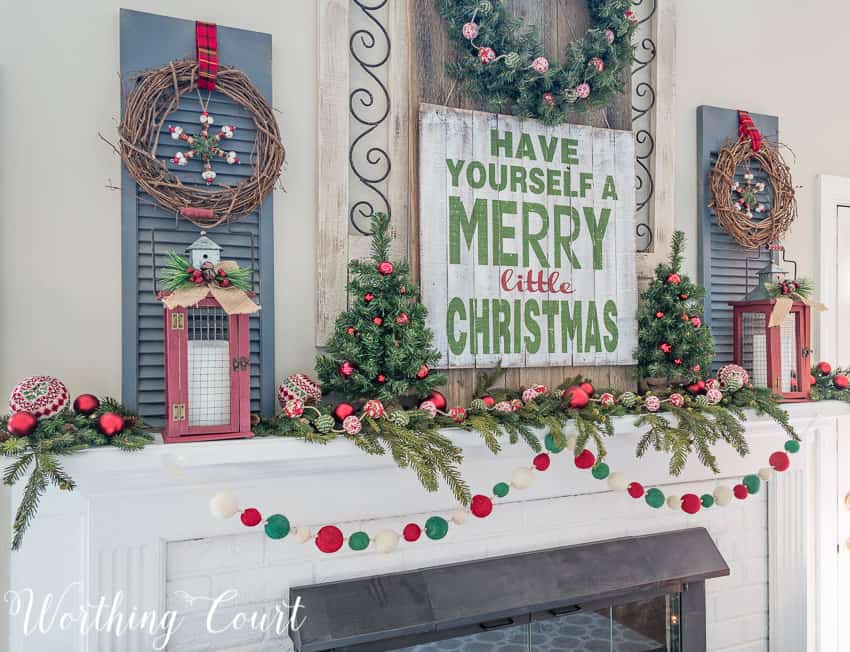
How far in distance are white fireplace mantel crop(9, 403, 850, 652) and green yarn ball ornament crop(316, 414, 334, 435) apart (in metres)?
0.03

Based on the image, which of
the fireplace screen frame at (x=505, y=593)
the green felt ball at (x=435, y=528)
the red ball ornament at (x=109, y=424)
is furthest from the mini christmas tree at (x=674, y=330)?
the red ball ornament at (x=109, y=424)

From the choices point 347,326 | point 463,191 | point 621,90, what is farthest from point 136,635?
point 621,90

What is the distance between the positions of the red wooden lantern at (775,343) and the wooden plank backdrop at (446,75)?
51 centimetres

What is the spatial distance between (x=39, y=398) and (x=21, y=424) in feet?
0.20

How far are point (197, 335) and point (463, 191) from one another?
78 centimetres

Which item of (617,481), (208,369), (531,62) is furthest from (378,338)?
(531,62)

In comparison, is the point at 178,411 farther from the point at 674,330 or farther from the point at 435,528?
the point at 674,330

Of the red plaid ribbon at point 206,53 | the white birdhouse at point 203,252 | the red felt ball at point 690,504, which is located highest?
the red plaid ribbon at point 206,53

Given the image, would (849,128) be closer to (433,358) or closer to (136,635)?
(433,358)

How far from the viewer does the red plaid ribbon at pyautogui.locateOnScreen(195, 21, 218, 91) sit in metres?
1.42

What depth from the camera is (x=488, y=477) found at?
1.65 m

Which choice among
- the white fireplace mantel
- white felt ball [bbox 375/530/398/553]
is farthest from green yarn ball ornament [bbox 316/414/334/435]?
white felt ball [bbox 375/530/398/553]

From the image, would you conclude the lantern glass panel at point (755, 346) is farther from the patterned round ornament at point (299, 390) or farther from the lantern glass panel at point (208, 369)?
the lantern glass panel at point (208, 369)

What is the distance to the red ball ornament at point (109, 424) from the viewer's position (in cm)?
123
